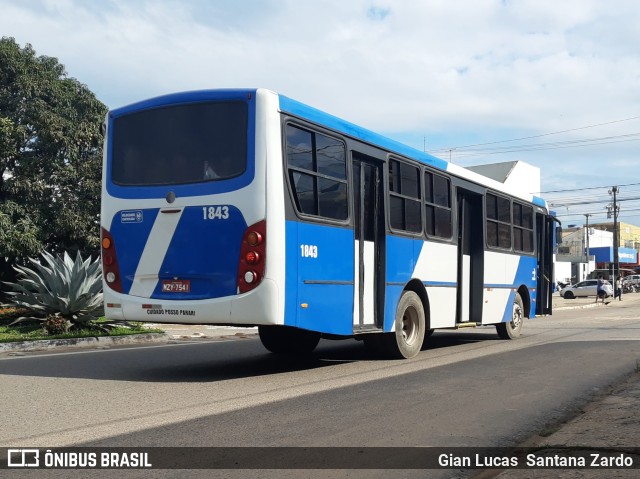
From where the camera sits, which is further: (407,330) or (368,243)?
(407,330)

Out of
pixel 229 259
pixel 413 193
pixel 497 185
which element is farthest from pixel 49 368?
pixel 497 185

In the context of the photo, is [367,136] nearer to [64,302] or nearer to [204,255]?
[204,255]

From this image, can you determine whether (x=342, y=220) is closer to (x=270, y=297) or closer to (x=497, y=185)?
(x=270, y=297)

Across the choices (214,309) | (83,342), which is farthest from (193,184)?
(83,342)

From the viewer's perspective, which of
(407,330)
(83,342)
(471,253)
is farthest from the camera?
(471,253)

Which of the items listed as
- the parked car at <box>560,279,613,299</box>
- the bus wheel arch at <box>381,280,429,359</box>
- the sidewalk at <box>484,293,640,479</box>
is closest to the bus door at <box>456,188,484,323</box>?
the bus wheel arch at <box>381,280,429,359</box>

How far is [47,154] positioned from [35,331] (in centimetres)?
1216

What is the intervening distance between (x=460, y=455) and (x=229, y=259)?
3.84 meters

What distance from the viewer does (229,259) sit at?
857cm

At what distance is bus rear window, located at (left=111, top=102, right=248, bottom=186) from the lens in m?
8.75

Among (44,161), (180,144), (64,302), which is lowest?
(64,302)

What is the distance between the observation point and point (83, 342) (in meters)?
13.6

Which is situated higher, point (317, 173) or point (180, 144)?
point (180, 144)

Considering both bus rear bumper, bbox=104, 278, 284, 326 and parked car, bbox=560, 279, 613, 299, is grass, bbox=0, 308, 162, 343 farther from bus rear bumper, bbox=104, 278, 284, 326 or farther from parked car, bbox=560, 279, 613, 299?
parked car, bbox=560, 279, 613, 299
